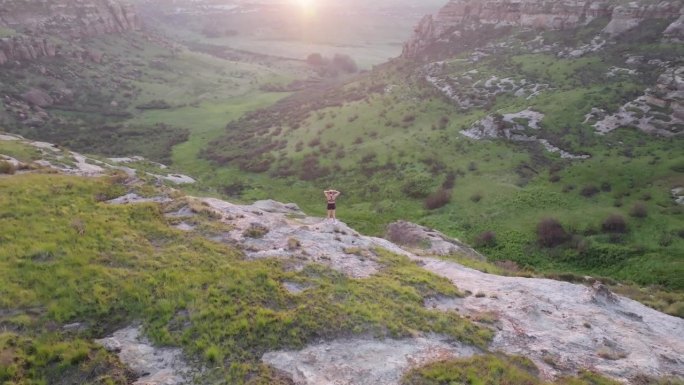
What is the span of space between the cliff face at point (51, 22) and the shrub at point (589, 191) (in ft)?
404

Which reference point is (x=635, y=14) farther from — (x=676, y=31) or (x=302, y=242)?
→ (x=302, y=242)

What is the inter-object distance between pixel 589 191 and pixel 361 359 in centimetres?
3752

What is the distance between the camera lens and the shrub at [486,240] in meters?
41.3

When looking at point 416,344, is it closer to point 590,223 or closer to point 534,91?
point 590,223

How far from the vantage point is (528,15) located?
95562mm

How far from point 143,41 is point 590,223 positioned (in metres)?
171

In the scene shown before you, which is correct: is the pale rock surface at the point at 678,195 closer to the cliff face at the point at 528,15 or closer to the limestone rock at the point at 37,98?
the cliff face at the point at 528,15

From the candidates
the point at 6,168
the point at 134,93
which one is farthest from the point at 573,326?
the point at 134,93

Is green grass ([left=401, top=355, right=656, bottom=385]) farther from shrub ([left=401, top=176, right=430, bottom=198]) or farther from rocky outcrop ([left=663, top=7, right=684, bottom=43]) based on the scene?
rocky outcrop ([left=663, top=7, right=684, bottom=43])

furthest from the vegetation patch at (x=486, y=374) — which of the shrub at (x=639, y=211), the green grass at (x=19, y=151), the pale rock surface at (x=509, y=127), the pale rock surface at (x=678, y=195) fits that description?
the pale rock surface at (x=509, y=127)

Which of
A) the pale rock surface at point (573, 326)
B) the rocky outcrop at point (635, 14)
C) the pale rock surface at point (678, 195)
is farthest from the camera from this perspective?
the rocky outcrop at point (635, 14)

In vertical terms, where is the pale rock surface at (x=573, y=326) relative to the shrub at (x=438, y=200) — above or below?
above

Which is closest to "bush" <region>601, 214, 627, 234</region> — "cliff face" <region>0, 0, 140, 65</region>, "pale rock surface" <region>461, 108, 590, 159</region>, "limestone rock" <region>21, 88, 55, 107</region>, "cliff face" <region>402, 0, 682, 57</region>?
"pale rock surface" <region>461, 108, 590, 159</region>

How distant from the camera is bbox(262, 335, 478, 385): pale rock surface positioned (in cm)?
1529
